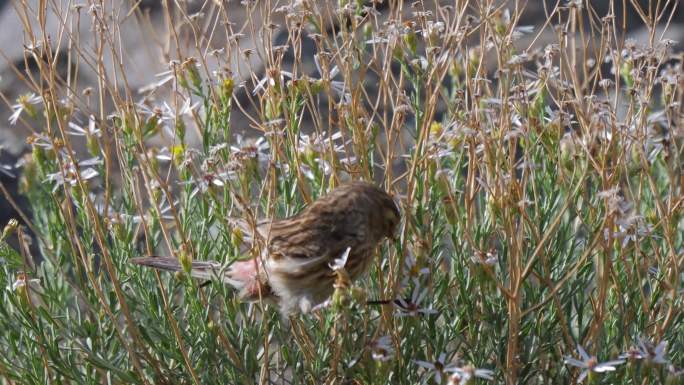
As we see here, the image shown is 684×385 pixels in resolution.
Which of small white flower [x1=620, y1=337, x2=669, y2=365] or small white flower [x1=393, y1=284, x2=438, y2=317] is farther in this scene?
small white flower [x1=393, y1=284, x2=438, y2=317]

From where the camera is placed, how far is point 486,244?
293 centimetres

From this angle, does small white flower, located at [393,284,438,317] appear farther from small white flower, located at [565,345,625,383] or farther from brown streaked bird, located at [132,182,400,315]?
small white flower, located at [565,345,625,383]

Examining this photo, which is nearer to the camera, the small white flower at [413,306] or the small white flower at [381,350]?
the small white flower at [381,350]

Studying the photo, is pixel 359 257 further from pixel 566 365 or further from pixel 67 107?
pixel 67 107

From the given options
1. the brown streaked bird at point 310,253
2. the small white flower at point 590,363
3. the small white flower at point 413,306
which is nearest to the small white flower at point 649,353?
the small white flower at point 590,363

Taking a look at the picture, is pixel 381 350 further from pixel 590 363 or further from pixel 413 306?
pixel 590 363

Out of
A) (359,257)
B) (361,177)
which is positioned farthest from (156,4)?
(359,257)

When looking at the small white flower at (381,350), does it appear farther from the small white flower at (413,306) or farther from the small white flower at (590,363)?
the small white flower at (590,363)

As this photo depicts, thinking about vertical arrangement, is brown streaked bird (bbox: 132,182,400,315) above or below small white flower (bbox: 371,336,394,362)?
above

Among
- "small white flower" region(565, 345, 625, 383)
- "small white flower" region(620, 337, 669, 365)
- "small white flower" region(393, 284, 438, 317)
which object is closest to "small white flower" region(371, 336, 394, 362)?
"small white flower" region(393, 284, 438, 317)

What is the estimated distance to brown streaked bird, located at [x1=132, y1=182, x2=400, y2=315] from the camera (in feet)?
8.84

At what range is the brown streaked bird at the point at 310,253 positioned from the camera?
270 cm

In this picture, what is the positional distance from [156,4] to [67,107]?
380 centimetres

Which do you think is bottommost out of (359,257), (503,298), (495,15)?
(503,298)
